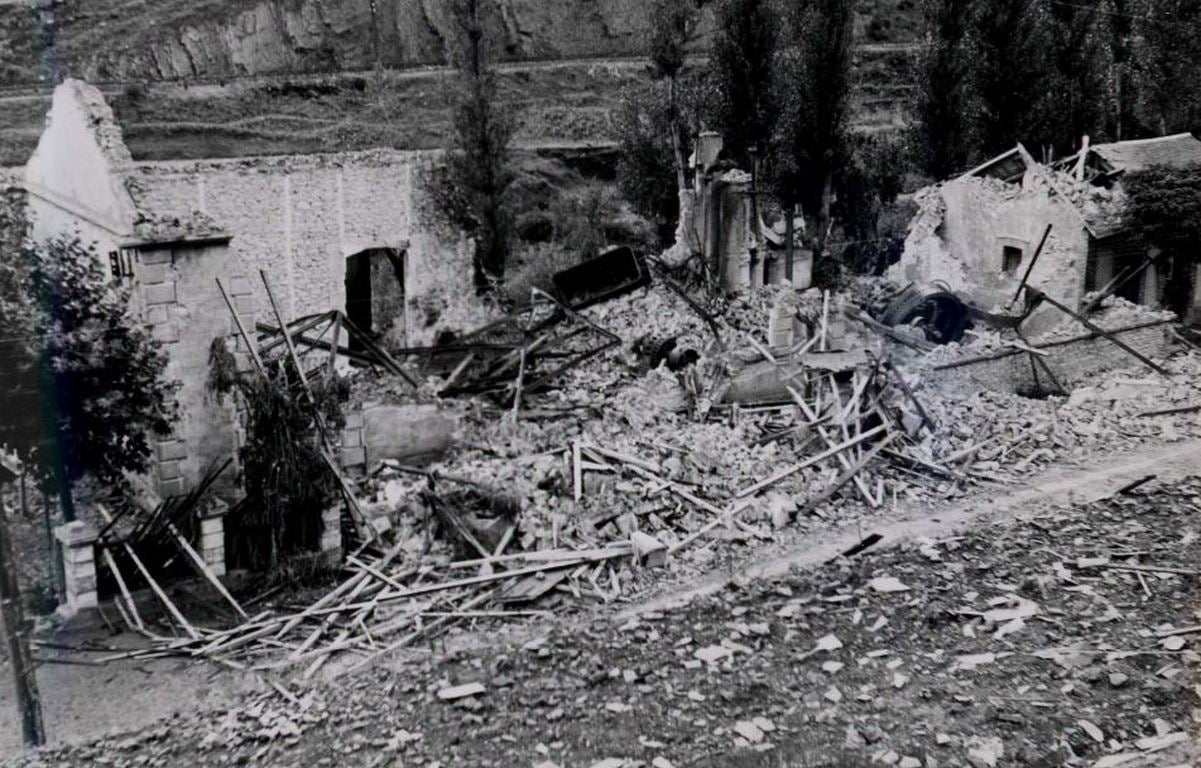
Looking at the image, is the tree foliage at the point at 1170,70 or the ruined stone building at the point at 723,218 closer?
the ruined stone building at the point at 723,218

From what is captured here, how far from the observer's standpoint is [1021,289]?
21.4 m

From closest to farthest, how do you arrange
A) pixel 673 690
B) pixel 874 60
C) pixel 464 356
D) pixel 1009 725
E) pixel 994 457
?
pixel 1009 725, pixel 673 690, pixel 994 457, pixel 464 356, pixel 874 60

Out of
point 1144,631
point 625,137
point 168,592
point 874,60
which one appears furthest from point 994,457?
point 874,60

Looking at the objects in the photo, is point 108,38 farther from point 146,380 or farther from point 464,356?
point 146,380

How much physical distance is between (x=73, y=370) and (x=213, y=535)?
2170 millimetres

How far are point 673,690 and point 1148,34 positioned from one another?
25068 millimetres

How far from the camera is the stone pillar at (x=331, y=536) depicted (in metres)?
12.4

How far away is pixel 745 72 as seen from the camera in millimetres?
26188

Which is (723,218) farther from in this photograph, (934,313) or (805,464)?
(805,464)

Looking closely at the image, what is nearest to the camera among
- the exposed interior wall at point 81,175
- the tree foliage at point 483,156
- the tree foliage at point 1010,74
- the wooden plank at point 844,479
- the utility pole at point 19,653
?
the utility pole at point 19,653

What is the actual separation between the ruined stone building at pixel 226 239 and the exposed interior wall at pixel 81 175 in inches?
0.9

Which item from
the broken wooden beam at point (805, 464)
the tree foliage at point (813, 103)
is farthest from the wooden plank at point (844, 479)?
the tree foliage at point (813, 103)

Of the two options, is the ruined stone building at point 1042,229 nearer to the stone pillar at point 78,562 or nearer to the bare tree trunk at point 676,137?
the bare tree trunk at point 676,137

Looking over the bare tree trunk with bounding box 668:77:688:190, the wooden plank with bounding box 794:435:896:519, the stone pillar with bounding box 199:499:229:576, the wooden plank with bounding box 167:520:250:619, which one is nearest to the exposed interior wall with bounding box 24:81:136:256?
the stone pillar with bounding box 199:499:229:576
